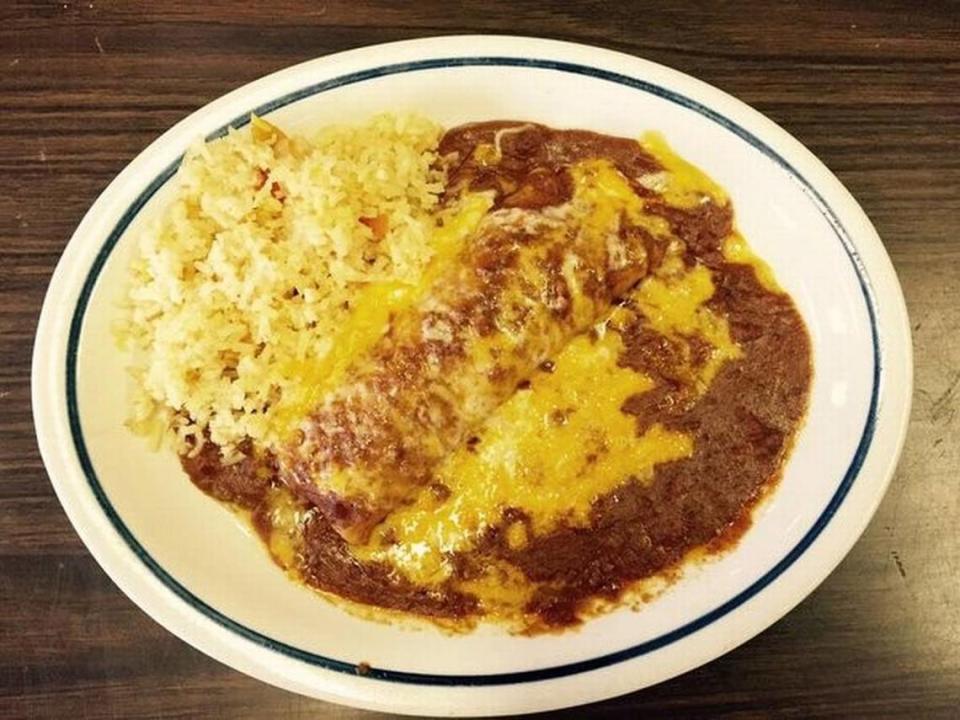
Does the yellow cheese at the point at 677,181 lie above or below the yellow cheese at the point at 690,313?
above

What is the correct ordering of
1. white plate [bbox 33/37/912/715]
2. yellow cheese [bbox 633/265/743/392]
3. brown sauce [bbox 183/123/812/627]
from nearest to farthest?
1. white plate [bbox 33/37/912/715]
2. brown sauce [bbox 183/123/812/627]
3. yellow cheese [bbox 633/265/743/392]

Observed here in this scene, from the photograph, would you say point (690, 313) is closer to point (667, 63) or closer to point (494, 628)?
point (667, 63)

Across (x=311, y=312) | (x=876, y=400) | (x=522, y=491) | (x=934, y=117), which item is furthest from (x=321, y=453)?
(x=934, y=117)

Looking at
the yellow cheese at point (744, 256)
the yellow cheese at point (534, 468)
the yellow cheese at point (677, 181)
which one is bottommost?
the yellow cheese at point (534, 468)

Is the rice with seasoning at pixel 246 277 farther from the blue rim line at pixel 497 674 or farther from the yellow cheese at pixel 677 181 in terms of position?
the yellow cheese at pixel 677 181

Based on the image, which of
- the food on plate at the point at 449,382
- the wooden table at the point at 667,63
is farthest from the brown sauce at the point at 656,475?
the wooden table at the point at 667,63

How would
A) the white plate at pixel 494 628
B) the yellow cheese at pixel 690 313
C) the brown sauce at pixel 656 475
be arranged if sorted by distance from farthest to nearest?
the yellow cheese at pixel 690 313 → the brown sauce at pixel 656 475 → the white plate at pixel 494 628

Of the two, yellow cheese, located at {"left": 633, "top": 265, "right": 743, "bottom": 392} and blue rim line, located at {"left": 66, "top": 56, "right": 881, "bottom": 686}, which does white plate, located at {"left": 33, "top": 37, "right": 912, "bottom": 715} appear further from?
yellow cheese, located at {"left": 633, "top": 265, "right": 743, "bottom": 392}

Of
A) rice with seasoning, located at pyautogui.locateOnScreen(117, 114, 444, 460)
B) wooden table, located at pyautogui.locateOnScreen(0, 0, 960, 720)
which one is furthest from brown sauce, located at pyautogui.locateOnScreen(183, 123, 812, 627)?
wooden table, located at pyautogui.locateOnScreen(0, 0, 960, 720)
